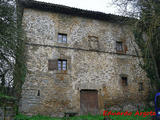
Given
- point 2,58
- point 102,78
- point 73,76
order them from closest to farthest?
point 2,58, point 73,76, point 102,78

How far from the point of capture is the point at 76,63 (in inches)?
416

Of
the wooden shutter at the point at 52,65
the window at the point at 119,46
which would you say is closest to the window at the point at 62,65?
the wooden shutter at the point at 52,65

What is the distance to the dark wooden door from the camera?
392 inches

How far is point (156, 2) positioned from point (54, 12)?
6643 millimetres

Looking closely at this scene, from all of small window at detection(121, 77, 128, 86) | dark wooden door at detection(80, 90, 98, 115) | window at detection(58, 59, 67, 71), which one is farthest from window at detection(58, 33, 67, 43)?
small window at detection(121, 77, 128, 86)

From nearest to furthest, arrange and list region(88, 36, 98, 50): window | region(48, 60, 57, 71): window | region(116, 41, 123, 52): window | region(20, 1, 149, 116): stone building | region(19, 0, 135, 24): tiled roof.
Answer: region(20, 1, 149, 116): stone building, region(48, 60, 57, 71): window, region(19, 0, 135, 24): tiled roof, region(88, 36, 98, 50): window, region(116, 41, 123, 52): window

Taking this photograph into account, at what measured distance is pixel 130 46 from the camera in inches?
491

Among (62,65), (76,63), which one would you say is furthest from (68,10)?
(62,65)

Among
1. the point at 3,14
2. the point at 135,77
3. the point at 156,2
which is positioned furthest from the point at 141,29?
the point at 3,14

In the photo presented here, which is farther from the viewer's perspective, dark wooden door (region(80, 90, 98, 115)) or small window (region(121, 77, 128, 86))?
small window (region(121, 77, 128, 86))

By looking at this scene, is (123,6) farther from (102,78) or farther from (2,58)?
(2,58)

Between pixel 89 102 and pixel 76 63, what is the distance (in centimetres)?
278

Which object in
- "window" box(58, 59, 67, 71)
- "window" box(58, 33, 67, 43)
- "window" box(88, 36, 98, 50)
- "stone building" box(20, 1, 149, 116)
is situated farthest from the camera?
"window" box(88, 36, 98, 50)

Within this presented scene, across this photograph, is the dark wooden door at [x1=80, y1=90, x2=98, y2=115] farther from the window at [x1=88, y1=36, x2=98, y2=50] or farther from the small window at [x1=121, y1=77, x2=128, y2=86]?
the window at [x1=88, y1=36, x2=98, y2=50]
